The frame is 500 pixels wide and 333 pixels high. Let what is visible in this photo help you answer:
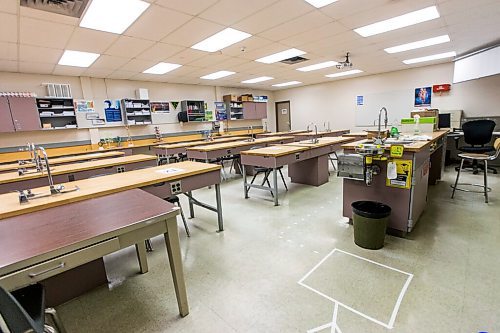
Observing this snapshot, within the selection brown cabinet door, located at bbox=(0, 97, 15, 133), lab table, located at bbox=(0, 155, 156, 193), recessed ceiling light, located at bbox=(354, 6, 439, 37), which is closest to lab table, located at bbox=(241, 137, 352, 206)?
lab table, located at bbox=(0, 155, 156, 193)

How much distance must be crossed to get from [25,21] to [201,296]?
395cm

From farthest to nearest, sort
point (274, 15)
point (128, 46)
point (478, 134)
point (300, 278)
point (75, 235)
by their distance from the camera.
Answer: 1. point (478, 134)
2. point (128, 46)
3. point (274, 15)
4. point (300, 278)
5. point (75, 235)

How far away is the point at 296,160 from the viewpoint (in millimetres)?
3779

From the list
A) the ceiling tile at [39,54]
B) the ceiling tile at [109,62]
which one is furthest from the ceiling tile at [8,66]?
the ceiling tile at [109,62]

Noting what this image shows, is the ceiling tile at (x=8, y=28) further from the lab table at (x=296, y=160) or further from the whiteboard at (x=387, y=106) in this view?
the whiteboard at (x=387, y=106)

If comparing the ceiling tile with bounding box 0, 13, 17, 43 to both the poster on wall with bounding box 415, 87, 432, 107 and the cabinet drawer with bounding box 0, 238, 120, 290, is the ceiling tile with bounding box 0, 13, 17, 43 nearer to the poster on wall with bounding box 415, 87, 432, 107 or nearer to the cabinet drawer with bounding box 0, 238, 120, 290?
the cabinet drawer with bounding box 0, 238, 120, 290

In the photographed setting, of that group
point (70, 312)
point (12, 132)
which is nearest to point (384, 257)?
point (70, 312)

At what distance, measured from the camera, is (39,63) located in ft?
15.9

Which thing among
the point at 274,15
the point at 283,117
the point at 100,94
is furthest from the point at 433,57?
the point at 100,94

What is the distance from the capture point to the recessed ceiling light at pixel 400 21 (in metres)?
3.49

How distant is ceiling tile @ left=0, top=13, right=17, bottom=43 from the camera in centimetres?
287

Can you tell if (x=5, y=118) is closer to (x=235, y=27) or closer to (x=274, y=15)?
(x=235, y=27)

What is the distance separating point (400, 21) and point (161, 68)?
514 centimetres

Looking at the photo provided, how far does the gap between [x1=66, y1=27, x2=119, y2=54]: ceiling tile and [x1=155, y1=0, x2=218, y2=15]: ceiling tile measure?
1347 mm
